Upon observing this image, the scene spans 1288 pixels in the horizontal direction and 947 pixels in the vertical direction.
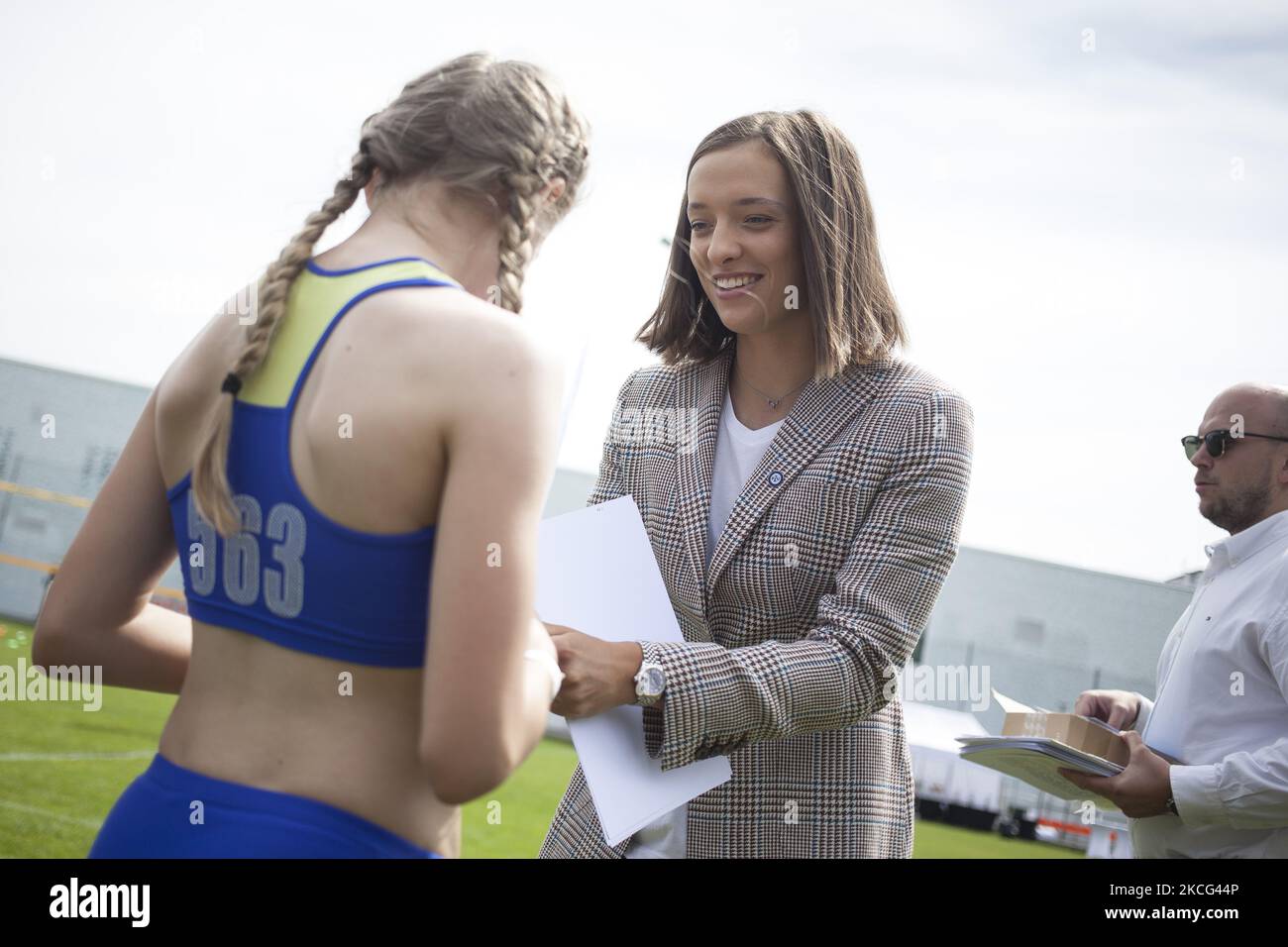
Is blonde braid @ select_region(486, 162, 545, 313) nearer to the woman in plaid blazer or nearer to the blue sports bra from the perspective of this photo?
the blue sports bra

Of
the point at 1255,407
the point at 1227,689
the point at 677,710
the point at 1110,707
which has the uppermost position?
the point at 1255,407

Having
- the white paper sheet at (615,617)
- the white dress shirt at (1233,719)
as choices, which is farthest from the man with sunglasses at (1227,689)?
the white paper sheet at (615,617)

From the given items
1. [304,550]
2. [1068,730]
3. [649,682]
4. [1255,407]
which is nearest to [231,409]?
[304,550]

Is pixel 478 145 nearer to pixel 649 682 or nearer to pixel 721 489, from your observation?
pixel 649 682

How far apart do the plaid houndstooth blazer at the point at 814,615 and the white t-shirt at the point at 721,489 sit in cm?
4

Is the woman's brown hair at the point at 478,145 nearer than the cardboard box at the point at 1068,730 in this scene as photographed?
Yes

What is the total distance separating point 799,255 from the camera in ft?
8.48

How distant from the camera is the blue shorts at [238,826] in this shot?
1.43 m

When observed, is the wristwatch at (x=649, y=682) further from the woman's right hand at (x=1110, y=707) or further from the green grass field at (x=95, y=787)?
the green grass field at (x=95, y=787)

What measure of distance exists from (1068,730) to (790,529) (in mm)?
1392

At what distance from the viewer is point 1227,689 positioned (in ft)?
11.8
